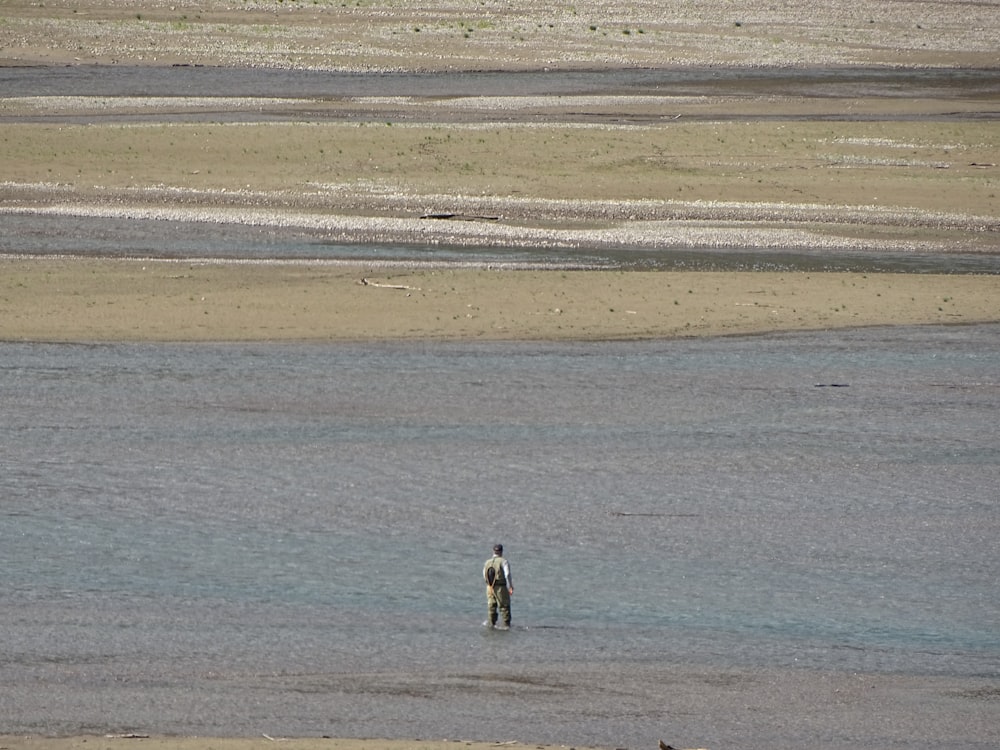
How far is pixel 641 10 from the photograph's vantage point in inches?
2259

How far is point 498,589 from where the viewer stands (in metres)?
18.8

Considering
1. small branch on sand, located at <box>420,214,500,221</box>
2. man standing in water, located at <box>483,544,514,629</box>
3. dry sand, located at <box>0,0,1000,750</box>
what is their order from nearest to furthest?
man standing in water, located at <box>483,544,514,629</box>
dry sand, located at <box>0,0,1000,750</box>
small branch on sand, located at <box>420,214,500,221</box>

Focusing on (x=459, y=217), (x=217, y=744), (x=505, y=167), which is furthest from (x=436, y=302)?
(x=217, y=744)

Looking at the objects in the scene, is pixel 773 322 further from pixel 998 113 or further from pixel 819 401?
pixel 998 113

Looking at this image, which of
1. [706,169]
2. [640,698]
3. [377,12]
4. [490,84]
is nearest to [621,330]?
[706,169]

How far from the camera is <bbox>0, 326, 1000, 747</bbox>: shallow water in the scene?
17.2 meters

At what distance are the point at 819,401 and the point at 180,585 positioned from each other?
38.4 ft

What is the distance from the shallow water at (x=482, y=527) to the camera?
17.2 meters

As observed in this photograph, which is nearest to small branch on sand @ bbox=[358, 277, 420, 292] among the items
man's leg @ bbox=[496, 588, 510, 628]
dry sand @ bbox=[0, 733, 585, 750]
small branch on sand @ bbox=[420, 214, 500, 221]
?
small branch on sand @ bbox=[420, 214, 500, 221]

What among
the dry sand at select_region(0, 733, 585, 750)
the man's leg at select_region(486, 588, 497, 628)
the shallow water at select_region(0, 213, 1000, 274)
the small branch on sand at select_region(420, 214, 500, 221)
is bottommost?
the dry sand at select_region(0, 733, 585, 750)

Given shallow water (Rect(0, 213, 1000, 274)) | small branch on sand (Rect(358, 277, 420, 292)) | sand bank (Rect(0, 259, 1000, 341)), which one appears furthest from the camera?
shallow water (Rect(0, 213, 1000, 274))

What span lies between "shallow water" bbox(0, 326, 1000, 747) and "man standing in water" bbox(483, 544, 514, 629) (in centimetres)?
29

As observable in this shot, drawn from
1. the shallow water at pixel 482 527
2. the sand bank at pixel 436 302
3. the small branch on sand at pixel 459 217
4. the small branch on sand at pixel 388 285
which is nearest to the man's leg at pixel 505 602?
the shallow water at pixel 482 527

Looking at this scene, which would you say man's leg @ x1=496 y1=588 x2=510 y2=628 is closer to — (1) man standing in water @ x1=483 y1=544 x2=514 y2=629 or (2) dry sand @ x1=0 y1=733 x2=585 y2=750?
(1) man standing in water @ x1=483 y1=544 x2=514 y2=629
